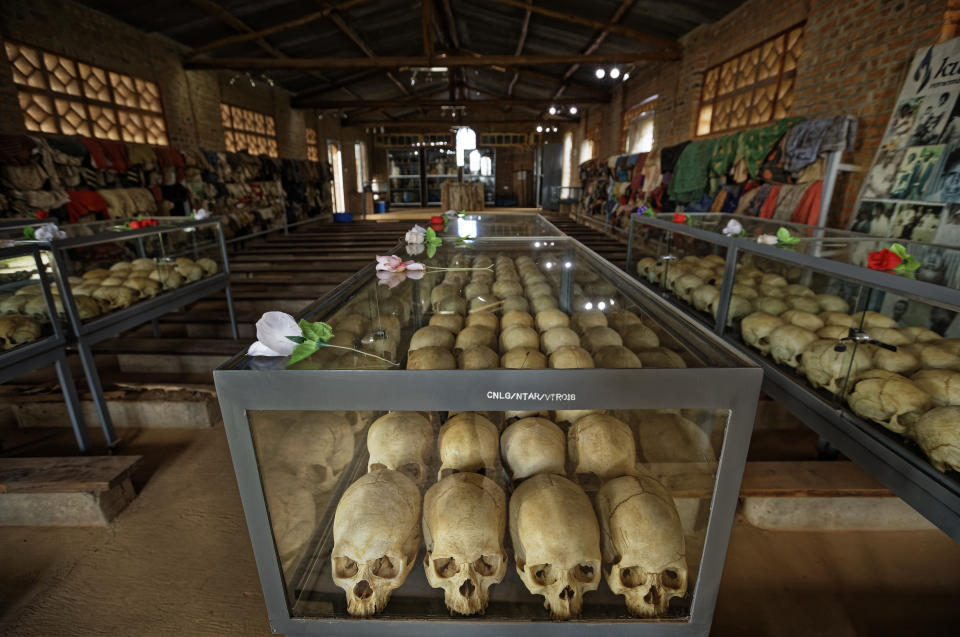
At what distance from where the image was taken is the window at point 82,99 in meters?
5.85

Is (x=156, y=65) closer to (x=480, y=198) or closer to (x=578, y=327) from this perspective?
(x=480, y=198)

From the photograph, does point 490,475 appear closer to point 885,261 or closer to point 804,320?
point 885,261

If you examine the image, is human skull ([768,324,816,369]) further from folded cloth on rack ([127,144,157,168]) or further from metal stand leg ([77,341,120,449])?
folded cloth on rack ([127,144,157,168])

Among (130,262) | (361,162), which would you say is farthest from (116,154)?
(361,162)

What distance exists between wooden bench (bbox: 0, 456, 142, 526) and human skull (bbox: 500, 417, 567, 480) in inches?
90.0

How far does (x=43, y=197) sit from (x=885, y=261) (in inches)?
309

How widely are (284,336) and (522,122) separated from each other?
676 inches

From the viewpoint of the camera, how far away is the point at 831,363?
204 centimetres

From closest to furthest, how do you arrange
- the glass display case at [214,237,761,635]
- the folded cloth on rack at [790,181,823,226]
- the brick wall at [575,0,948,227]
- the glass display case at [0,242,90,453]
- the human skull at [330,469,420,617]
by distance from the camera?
the glass display case at [214,237,761,635] → the human skull at [330,469,420,617] → the glass display case at [0,242,90,453] → the brick wall at [575,0,948,227] → the folded cloth on rack at [790,181,823,226]

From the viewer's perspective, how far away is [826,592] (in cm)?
183

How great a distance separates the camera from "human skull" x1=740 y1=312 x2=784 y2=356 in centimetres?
255

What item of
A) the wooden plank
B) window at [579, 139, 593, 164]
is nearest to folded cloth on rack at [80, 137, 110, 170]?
the wooden plank

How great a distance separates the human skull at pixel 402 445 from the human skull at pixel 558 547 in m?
0.35

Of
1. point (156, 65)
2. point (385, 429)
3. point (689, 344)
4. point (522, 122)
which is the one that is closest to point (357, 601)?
point (385, 429)
